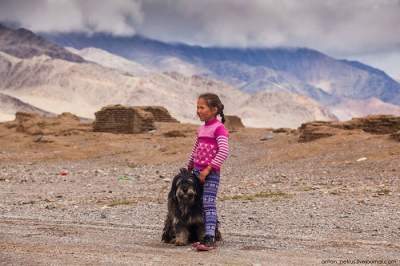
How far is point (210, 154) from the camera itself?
9195mm

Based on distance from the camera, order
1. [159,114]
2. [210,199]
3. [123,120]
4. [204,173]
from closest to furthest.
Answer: [204,173] → [210,199] → [123,120] → [159,114]

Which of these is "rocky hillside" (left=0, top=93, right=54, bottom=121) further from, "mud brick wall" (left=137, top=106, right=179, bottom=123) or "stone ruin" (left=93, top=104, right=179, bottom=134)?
"stone ruin" (left=93, top=104, right=179, bottom=134)

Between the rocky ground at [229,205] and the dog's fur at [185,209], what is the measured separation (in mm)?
288

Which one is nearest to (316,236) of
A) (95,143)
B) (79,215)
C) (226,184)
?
(79,215)

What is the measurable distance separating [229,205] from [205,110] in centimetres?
691

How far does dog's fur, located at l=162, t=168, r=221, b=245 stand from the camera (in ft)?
29.7

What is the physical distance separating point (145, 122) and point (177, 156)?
60.2 feet

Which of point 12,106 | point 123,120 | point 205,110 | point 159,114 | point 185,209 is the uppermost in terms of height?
point 12,106

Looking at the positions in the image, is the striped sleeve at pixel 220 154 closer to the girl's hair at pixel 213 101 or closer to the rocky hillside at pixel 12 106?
the girl's hair at pixel 213 101

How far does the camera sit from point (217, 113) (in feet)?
30.6

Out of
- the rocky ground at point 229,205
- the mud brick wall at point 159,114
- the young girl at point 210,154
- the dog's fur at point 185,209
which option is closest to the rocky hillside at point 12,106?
the mud brick wall at point 159,114

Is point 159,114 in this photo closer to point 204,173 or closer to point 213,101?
point 213,101

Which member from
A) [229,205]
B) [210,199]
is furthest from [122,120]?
[210,199]

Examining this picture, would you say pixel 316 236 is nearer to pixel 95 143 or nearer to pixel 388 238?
pixel 388 238
